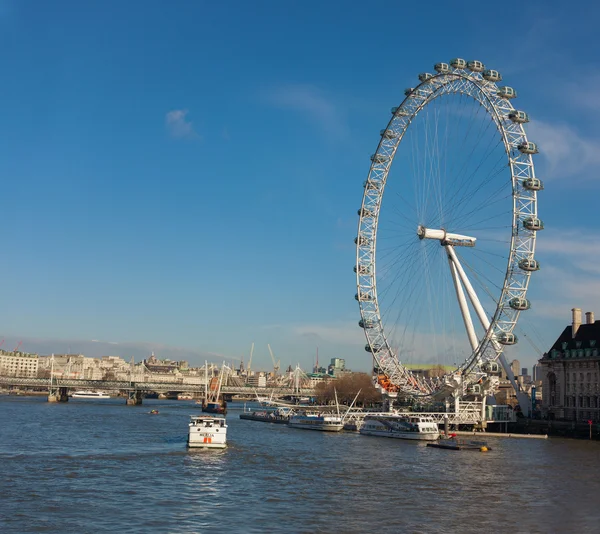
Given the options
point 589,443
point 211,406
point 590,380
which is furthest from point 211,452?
point 211,406

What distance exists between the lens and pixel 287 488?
40.0 m

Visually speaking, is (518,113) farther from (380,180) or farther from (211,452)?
(211,452)

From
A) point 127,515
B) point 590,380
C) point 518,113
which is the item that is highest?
point 518,113

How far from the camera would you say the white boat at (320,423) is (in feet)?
295

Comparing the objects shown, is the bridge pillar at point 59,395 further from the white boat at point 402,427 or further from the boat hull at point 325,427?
the white boat at point 402,427

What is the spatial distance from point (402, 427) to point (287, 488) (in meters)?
40.2

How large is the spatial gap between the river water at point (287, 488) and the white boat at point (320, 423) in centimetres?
2323

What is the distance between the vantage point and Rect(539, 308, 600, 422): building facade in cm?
8675

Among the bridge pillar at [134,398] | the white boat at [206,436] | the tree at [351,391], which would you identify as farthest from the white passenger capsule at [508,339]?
the bridge pillar at [134,398]

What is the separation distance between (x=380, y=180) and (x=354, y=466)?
44.2m

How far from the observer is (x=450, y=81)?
76188mm

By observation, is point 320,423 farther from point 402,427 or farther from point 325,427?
point 402,427

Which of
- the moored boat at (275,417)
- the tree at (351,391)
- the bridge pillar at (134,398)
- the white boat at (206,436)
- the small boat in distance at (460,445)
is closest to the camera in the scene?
the white boat at (206,436)

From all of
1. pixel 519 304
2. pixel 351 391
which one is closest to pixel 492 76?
pixel 519 304
